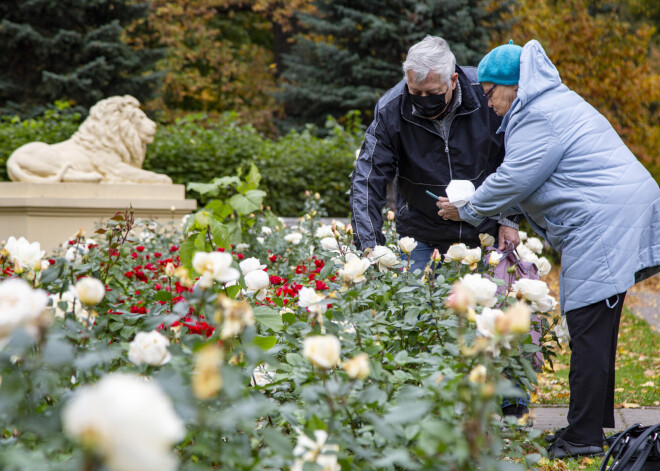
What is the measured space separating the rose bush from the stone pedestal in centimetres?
499

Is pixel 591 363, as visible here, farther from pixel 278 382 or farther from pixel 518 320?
pixel 518 320

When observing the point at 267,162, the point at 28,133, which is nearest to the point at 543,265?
the point at 267,162

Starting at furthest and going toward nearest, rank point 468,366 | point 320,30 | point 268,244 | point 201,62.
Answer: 1. point 201,62
2. point 320,30
3. point 268,244
4. point 468,366

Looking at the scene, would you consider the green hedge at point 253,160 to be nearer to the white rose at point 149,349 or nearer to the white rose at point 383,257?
the white rose at point 383,257

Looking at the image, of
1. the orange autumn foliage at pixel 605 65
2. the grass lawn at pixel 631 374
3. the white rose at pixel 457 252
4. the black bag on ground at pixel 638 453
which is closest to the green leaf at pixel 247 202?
the grass lawn at pixel 631 374

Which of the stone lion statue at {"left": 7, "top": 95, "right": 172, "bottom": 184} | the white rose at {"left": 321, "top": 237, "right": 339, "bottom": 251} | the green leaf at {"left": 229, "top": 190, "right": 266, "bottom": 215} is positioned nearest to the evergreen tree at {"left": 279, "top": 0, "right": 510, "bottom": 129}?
the stone lion statue at {"left": 7, "top": 95, "right": 172, "bottom": 184}

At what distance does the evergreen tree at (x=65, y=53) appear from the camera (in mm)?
13391

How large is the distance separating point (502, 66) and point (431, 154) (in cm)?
67

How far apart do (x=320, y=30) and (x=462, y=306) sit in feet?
43.2

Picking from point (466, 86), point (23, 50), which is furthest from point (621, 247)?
point (23, 50)

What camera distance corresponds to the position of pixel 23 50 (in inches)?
552

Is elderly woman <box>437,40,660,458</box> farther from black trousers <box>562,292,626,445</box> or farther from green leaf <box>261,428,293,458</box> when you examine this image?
green leaf <box>261,428,293,458</box>

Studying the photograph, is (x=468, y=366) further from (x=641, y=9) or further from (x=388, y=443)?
(x=641, y=9)

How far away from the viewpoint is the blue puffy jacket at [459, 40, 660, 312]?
2775 mm
